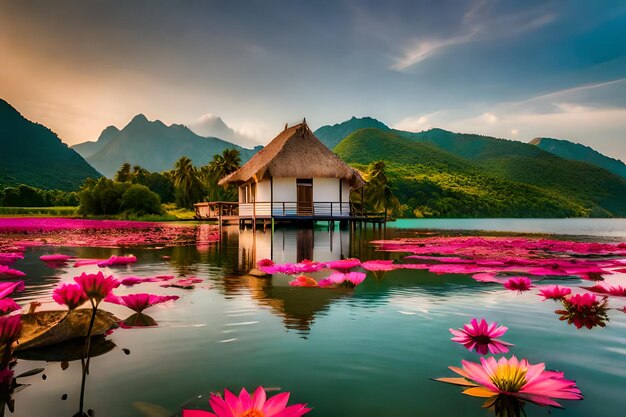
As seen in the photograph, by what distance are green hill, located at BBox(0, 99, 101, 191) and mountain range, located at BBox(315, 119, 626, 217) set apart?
85818mm

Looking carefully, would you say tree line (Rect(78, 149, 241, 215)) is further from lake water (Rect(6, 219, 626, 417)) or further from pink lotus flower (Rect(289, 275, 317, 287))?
lake water (Rect(6, 219, 626, 417))

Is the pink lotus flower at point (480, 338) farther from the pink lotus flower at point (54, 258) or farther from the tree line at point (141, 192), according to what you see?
the tree line at point (141, 192)

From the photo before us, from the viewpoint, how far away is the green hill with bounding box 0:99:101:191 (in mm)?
120050

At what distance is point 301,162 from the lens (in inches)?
1093

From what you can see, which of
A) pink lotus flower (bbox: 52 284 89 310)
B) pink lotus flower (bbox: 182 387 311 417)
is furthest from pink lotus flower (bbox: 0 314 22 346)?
pink lotus flower (bbox: 182 387 311 417)

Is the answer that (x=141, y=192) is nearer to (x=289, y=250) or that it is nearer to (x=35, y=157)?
(x=289, y=250)

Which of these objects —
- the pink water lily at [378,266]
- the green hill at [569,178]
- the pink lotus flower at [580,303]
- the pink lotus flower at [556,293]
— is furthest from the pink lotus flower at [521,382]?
the green hill at [569,178]

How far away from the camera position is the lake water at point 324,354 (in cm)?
232

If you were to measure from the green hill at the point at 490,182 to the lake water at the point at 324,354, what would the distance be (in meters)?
83.1

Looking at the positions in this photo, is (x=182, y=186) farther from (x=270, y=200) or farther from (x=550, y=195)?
(x=550, y=195)

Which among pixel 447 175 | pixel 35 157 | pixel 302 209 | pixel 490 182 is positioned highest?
pixel 35 157

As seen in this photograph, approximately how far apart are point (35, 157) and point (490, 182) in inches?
5699

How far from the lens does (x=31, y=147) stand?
153 meters

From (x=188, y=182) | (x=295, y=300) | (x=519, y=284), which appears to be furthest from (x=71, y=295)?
(x=188, y=182)
